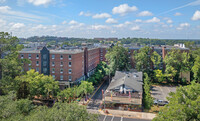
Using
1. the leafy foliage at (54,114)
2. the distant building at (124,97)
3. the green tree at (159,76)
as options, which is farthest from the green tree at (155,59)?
the leafy foliage at (54,114)

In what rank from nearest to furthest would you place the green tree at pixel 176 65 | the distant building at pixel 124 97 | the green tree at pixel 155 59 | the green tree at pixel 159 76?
the distant building at pixel 124 97 < the green tree at pixel 176 65 < the green tree at pixel 159 76 < the green tree at pixel 155 59

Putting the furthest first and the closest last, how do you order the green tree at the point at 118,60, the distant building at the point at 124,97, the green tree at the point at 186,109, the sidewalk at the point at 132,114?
the green tree at the point at 118,60
the distant building at the point at 124,97
the sidewalk at the point at 132,114
the green tree at the point at 186,109

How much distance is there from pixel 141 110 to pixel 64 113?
25238 millimetres

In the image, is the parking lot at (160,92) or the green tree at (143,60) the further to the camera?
the green tree at (143,60)

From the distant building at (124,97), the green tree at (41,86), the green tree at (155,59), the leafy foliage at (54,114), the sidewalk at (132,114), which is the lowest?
the sidewalk at (132,114)

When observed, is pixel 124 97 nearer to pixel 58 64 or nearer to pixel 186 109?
pixel 58 64

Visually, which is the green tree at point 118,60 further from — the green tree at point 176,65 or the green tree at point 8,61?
the green tree at point 8,61

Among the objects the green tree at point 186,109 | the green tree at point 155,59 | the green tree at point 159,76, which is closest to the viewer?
the green tree at point 186,109

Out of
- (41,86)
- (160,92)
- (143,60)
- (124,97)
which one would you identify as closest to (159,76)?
(143,60)

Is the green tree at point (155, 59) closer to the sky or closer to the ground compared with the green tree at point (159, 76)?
closer to the sky

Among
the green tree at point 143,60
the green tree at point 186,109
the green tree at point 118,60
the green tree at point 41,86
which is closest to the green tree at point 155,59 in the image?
the green tree at point 143,60

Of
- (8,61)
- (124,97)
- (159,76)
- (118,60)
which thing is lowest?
(124,97)

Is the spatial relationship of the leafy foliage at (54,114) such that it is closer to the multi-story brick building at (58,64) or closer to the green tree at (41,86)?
the green tree at (41,86)

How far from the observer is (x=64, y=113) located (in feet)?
45.6
